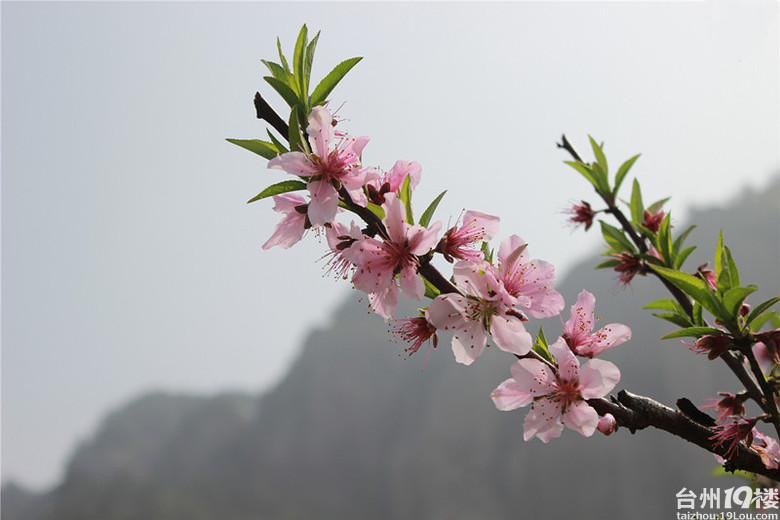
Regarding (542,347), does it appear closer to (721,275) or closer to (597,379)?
(597,379)

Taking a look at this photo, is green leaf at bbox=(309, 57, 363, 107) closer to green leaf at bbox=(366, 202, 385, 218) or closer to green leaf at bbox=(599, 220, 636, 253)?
green leaf at bbox=(366, 202, 385, 218)

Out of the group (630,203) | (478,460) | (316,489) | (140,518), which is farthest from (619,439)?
(140,518)

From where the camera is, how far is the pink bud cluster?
0.68 m

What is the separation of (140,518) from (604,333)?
106ft

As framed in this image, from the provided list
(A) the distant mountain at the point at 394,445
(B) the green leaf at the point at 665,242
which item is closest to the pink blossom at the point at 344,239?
(B) the green leaf at the point at 665,242

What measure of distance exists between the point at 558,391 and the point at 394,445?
27.3 m

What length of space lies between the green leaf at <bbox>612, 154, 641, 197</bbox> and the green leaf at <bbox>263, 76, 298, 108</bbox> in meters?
0.88

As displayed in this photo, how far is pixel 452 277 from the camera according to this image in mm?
707

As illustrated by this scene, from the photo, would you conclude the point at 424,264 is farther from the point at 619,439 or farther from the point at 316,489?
the point at 316,489

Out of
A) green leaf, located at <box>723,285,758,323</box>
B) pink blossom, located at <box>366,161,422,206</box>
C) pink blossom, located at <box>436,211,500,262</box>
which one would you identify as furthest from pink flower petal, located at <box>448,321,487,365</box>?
green leaf, located at <box>723,285,758,323</box>

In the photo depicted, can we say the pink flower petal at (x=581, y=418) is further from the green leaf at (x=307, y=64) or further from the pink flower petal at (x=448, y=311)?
the green leaf at (x=307, y=64)

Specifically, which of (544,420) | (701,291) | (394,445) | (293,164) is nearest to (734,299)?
(701,291)

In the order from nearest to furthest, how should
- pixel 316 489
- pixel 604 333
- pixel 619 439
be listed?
pixel 604 333 < pixel 619 439 < pixel 316 489

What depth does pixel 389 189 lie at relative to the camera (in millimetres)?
746
